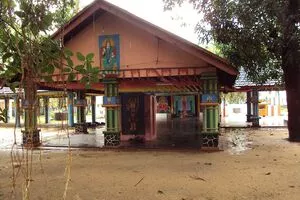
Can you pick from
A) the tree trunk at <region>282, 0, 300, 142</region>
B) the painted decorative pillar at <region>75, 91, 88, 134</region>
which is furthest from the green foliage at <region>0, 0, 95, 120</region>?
the painted decorative pillar at <region>75, 91, 88, 134</region>

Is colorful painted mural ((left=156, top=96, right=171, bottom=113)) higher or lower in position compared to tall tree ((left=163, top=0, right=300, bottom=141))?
lower

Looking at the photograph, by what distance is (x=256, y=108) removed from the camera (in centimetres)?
2256

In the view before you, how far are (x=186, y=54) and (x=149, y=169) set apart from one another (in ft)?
15.4

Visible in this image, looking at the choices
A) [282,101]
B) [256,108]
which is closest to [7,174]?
[256,108]

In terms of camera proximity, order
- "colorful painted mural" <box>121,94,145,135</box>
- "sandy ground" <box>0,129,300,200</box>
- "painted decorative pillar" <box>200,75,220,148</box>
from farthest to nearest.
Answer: "colorful painted mural" <box>121,94,145,135</box>
"painted decorative pillar" <box>200,75,220,148</box>
"sandy ground" <box>0,129,300,200</box>

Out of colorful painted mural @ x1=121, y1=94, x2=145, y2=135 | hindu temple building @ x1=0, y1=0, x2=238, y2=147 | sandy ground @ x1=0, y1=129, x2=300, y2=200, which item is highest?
hindu temple building @ x1=0, y1=0, x2=238, y2=147

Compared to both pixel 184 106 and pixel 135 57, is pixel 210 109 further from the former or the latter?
pixel 184 106

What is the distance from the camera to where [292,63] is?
13.2 m

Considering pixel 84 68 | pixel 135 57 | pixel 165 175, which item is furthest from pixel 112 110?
pixel 84 68

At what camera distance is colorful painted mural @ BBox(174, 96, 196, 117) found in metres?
31.9

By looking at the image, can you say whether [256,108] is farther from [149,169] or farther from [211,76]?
[149,169]

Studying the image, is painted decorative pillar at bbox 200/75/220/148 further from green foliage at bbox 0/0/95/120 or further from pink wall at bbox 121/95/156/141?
green foliage at bbox 0/0/95/120

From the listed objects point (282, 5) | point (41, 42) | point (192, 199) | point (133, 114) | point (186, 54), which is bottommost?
point (192, 199)

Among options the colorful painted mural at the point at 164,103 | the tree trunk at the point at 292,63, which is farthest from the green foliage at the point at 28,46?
the colorful painted mural at the point at 164,103
